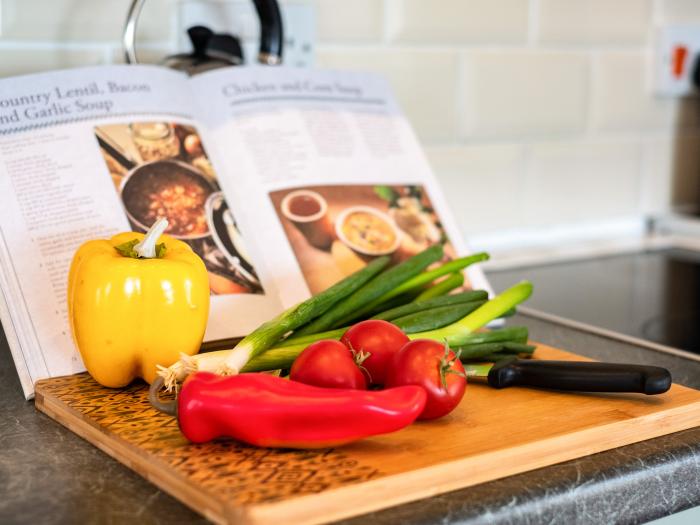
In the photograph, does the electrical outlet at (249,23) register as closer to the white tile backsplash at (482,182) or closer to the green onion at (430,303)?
the white tile backsplash at (482,182)

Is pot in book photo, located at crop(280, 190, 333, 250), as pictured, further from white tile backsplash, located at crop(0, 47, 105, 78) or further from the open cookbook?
white tile backsplash, located at crop(0, 47, 105, 78)

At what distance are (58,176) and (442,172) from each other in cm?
68

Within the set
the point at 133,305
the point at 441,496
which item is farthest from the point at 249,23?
the point at 441,496

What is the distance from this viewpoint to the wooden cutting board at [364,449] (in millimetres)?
605

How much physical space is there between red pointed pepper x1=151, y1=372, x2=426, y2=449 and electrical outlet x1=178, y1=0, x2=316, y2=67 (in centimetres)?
66

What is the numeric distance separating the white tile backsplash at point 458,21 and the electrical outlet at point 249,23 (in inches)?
5.4

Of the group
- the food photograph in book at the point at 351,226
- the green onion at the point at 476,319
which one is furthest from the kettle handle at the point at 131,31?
the green onion at the point at 476,319

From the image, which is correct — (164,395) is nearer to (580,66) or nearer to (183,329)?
(183,329)

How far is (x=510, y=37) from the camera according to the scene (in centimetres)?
152

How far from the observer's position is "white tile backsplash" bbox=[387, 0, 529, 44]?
55.0 inches

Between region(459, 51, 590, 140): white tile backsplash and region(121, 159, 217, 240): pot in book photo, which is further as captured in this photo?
region(459, 51, 590, 140): white tile backsplash

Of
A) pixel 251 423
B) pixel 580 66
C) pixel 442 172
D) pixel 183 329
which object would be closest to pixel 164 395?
pixel 183 329

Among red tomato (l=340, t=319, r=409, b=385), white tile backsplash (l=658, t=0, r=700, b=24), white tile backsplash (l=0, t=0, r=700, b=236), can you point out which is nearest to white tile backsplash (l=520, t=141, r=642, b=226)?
white tile backsplash (l=0, t=0, r=700, b=236)

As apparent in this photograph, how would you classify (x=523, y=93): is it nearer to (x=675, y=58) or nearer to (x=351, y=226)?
(x=675, y=58)
